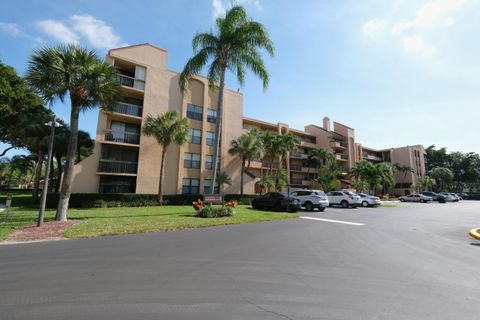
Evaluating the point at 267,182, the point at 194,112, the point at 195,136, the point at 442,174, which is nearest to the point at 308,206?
the point at 267,182

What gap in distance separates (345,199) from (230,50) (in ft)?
65.7

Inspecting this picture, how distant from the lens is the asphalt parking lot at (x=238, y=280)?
3695mm

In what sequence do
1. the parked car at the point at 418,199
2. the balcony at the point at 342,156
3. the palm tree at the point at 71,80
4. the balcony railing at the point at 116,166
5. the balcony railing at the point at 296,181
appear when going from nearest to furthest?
the palm tree at the point at 71,80 < the balcony railing at the point at 116,166 < the parked car at the point at 418,199 < the balcony railing at the point at 296,181 < the balcony at the point at 342,156

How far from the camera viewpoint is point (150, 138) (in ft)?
85.5

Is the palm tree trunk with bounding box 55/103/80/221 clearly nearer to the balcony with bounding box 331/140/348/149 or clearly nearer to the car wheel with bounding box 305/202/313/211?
the car wheel with bounding box 305/202/313/211

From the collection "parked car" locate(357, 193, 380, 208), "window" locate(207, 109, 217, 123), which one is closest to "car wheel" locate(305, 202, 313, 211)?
"parked car" locate(357, 193, 380, 208)

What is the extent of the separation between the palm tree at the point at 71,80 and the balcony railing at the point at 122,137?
10719 millimetres

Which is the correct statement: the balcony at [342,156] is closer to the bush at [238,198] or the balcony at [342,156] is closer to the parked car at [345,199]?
the parked car at [345,199]

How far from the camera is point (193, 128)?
2928 centimetres

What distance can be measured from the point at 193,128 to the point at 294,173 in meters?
23.0

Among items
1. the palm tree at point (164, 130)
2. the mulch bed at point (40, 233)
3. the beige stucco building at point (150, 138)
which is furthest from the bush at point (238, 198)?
the mulch bed at point (40, 233)

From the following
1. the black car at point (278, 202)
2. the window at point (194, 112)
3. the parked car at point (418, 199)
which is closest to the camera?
the black car at point (278, 202)

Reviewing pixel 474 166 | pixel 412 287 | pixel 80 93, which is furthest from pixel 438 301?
pixel 474 166

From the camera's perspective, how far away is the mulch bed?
8844mm
